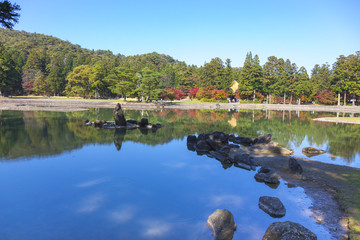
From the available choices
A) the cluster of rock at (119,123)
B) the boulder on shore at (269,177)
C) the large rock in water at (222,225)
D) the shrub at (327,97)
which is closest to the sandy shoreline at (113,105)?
the shrub at (327,97)

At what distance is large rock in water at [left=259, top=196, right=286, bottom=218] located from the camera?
285 inches

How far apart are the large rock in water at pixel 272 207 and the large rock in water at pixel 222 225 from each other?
1.62 m

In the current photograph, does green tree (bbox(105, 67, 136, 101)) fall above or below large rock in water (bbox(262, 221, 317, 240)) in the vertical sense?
above

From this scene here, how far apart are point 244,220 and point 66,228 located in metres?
4.99

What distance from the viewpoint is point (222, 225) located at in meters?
6.21

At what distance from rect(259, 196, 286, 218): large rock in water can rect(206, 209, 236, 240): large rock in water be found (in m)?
1.62

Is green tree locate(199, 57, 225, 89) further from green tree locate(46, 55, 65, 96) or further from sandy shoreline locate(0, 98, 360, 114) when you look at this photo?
green tree locate(46, 55, 65, 96)

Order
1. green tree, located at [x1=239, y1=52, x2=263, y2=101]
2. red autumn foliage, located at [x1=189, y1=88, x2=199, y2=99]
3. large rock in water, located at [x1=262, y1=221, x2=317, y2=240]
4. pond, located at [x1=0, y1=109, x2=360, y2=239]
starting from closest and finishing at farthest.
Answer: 1. large rock in water, located at [x1=262, y1=221, x2=317, y2=240]
2. pond, located at [x1=0, y1=109, x2=360, y2=239]
3. green tree, located at [x1=239, y1=52, x2=263, y2=101]
4. red autumn foliage, located at [x1=189, y1=88, x2=199, y2=99]

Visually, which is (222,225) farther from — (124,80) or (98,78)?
(98,78)

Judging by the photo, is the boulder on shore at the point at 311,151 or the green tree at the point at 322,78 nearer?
the boulder on shore at the point at 311,151

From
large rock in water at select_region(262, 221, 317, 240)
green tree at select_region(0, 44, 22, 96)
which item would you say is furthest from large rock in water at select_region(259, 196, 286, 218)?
green tree at select_region(0, 44, 22, 96)

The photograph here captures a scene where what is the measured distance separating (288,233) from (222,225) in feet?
5.30

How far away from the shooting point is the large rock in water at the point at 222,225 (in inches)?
239

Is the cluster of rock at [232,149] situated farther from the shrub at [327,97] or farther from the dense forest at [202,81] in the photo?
the shrub at [327,97]
